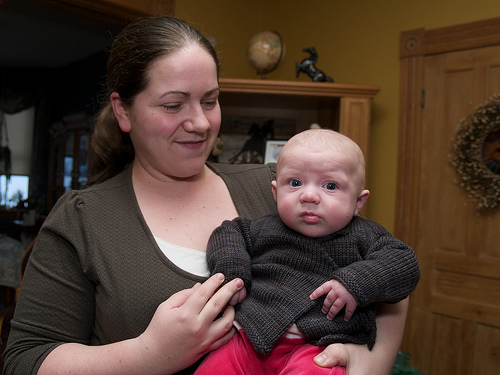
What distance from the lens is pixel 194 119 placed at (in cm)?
115

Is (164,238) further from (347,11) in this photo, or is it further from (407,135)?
(347,11)

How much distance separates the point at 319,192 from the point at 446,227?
2.45 m

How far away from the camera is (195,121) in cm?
115

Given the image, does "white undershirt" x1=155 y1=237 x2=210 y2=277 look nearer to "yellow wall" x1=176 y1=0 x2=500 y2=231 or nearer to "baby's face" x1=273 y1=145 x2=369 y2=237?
"baby's face" x1=273 y1=145 x2=369 y2=237

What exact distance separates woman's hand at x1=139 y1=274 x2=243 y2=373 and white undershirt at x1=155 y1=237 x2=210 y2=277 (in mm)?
131

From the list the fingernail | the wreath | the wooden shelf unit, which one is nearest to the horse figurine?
the wooden shelf unit

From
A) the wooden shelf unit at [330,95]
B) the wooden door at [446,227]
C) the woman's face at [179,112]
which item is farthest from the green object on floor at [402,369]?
the woman's face at [179,112]

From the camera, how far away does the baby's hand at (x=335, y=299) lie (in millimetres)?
977

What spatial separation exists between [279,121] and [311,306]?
8.23 feet

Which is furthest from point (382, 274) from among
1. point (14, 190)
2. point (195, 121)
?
point (14, 190)

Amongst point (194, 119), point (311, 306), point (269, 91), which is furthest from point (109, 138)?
point (269, 91)

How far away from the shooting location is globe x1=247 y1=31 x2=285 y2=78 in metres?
3.09

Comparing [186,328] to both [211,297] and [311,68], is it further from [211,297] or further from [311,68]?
[311,68]

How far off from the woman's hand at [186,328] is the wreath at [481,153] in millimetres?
2492
